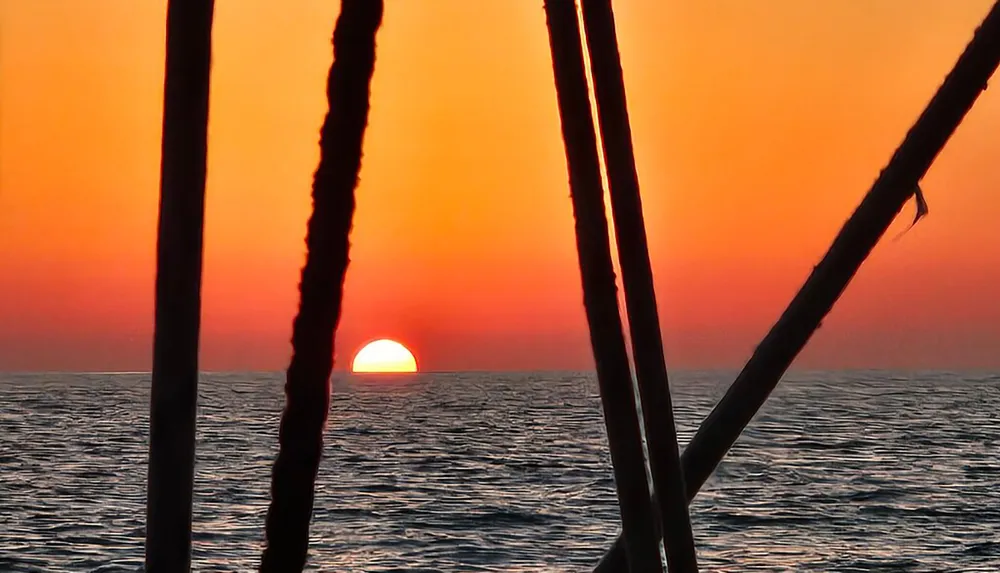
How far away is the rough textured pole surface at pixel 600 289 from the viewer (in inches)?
81.5

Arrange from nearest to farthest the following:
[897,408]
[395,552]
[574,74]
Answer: [574,74] → [395,552] → [897,408]

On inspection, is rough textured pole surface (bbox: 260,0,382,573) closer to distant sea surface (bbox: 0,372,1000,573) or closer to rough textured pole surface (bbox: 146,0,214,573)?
rough textured pole surface (bbox: 146,0,214,573)

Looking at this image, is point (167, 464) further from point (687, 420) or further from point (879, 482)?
point (687, 420)

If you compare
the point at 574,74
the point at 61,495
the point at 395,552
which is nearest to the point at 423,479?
the point at 61,495

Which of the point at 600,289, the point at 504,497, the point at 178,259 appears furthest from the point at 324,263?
the point at 504,497

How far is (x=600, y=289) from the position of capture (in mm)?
2102

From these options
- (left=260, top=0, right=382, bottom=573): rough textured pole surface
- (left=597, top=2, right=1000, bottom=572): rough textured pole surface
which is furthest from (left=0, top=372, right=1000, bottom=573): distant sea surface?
(left=260, top=0, right=382, bottom=573): rough textured pole surface

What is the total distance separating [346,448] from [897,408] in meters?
44.1

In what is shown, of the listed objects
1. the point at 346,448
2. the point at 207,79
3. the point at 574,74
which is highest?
the point at 574,74

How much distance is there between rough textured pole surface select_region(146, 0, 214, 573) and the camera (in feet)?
5.17

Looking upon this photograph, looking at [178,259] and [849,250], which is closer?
[178,259]

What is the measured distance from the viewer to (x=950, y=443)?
163ft

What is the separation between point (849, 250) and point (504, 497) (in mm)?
29927

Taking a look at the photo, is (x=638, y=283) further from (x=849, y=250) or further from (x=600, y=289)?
(x=849, y=250)
